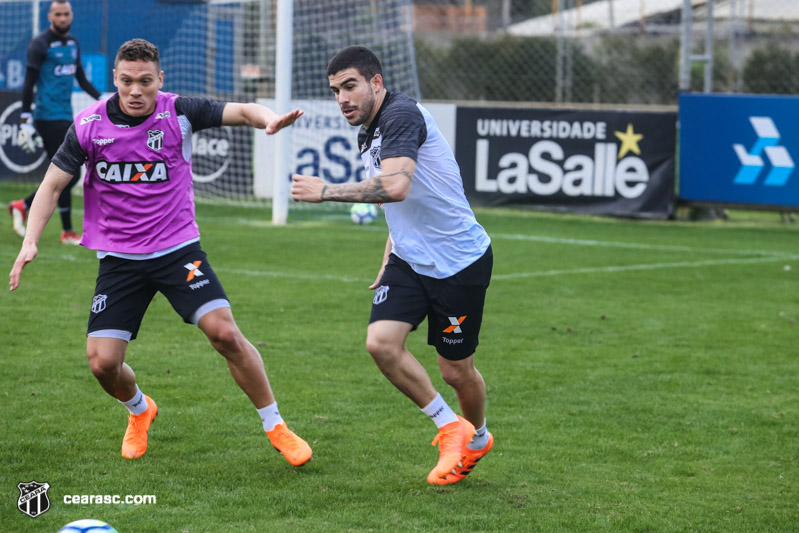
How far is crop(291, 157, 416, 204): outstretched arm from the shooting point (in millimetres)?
4297

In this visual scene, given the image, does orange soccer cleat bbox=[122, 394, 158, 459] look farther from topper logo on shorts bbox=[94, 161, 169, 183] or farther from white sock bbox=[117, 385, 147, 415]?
topper logo on shorts bbox=[94, 161, 169, 183]

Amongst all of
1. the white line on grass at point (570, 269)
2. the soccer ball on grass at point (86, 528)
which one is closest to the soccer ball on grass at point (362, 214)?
the white line on grass at point (570, 269)

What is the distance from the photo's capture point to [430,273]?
4836 mm

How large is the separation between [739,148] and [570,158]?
228 centimetres

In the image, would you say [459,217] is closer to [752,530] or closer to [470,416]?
[470,416]


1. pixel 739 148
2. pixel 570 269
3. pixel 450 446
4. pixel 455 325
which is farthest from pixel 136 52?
pixel 739 148

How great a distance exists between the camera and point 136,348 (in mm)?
7344

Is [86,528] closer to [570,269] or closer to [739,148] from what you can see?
[570,269]

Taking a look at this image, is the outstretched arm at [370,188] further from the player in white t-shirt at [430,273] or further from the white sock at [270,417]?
the white sock at [270,417]

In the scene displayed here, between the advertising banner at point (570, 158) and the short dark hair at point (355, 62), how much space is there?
36.9 feet

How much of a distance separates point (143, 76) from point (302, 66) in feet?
41.3

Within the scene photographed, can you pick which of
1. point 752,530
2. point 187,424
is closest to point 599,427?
point 752,530

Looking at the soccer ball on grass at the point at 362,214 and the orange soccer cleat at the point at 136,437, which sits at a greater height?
the soccer ball on grass at the point at 362,214

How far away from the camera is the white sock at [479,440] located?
16.6 feet
